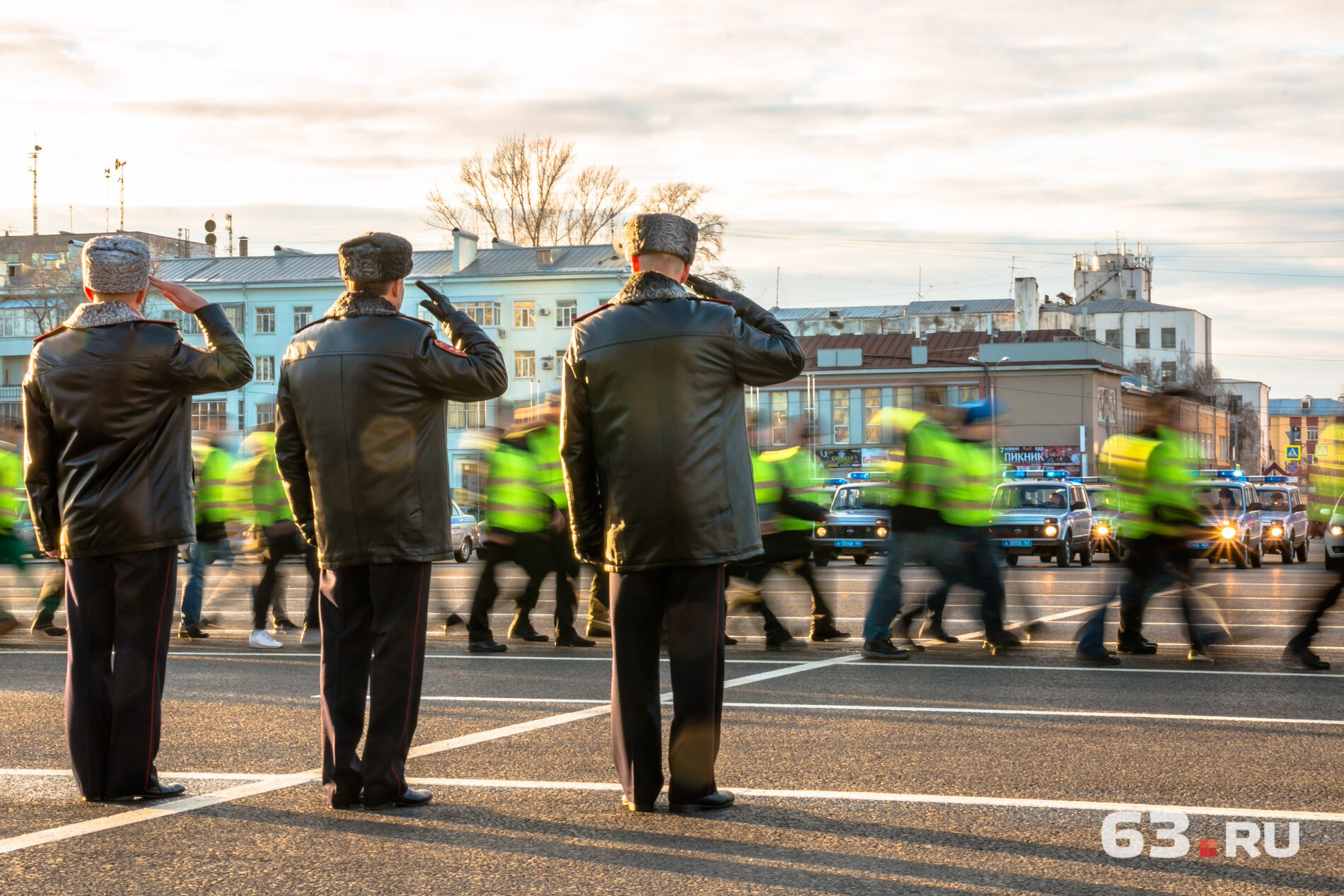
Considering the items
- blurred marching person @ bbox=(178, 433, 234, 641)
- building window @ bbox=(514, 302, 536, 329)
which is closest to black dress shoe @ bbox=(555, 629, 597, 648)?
blurred marching person @ bbox=(178, 433, 234, 641)

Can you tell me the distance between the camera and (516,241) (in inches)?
2464

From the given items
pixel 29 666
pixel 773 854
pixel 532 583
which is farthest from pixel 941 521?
pixel 773 854

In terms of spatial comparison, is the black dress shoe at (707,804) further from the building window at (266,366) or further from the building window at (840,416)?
the building window at (840,416)

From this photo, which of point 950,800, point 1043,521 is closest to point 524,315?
point 1043,521

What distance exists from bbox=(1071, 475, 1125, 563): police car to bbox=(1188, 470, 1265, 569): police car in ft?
5.67

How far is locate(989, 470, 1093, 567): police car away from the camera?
1152 inches

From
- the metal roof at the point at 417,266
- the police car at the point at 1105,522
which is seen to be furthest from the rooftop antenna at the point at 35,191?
the police car at the point at 1105,522

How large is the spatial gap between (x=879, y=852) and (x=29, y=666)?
24.2ft

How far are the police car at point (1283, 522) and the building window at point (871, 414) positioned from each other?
51320 millimetres

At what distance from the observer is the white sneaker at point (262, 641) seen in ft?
40.1

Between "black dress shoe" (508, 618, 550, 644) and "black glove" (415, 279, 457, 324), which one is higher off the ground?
"black glove" (415, 279, 457, 324)

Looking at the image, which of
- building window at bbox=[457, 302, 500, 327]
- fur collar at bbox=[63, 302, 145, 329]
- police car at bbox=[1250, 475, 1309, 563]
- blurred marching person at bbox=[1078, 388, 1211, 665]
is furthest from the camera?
building window at bbox=[457, 302, 500, 327]

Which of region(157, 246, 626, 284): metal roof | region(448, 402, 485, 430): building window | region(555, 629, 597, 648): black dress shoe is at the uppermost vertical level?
region(157, 246, 626, 284): metal roof

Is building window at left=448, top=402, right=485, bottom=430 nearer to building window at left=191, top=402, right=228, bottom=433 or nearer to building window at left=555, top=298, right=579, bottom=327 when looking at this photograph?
building window at left=555, top=298, right=579, bottom=327
